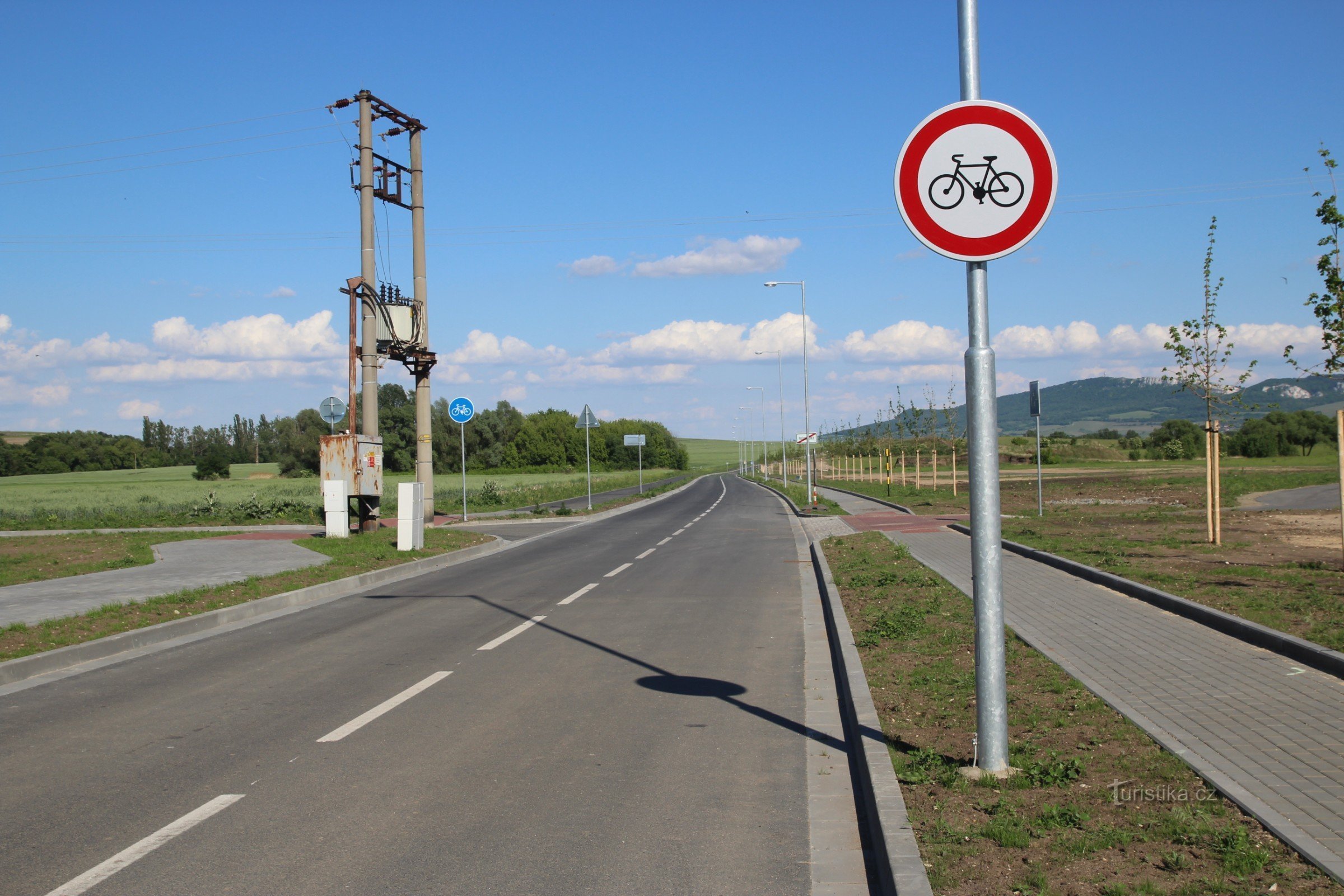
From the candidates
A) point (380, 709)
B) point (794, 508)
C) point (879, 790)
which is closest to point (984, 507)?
point (879, 790)

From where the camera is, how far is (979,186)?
466 centimetres

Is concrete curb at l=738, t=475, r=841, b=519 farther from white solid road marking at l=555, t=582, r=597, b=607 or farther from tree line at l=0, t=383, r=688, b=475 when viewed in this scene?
tree line at l=0, t=383, r=688, b=475

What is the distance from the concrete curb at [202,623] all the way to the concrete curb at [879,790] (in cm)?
680

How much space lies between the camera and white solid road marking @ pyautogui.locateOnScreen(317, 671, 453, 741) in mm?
6160

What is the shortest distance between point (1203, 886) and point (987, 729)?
1.34 m

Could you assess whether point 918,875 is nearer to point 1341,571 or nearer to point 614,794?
point 614,794

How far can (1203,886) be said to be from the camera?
3357mm

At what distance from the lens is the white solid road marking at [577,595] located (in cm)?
1241

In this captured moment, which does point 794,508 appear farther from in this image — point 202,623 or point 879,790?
point 879,790

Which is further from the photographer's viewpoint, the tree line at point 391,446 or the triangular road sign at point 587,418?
the tree line at point 391,446

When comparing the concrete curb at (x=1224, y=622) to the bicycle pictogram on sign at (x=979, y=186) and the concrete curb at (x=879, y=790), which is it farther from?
the bicycle pictogram on sign at (x=979, y=186)

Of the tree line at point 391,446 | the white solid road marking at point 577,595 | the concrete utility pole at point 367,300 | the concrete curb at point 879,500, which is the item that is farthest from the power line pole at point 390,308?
the tree line at point 391,446

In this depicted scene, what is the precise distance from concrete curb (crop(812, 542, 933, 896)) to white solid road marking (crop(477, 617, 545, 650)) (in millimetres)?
3375

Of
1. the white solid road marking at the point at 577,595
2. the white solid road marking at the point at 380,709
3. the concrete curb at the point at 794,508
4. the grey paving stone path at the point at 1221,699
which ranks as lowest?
the concrete curb at the point at 794,508
